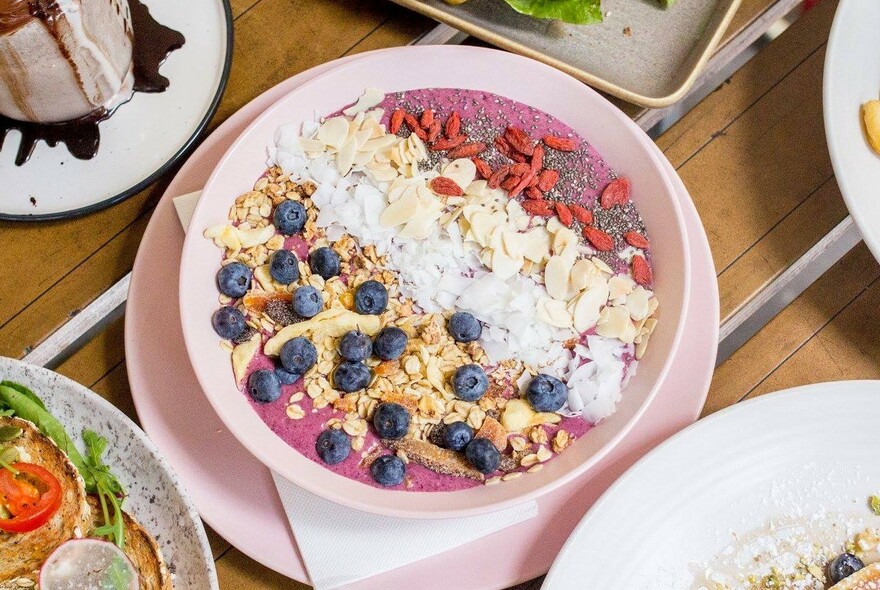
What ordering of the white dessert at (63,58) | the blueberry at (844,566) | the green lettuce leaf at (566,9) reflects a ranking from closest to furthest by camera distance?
the white dessert at (63,58) → the blueberry at (844,566) → the green lettuce leaf at (566,9)

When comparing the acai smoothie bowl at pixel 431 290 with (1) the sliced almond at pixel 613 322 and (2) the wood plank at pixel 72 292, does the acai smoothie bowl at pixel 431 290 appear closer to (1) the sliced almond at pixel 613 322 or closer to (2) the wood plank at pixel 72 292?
(1) the sliced almond at pixel 613 322

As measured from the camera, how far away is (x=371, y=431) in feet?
3.62

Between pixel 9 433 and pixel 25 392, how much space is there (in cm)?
8

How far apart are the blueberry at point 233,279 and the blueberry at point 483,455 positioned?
0.35 m

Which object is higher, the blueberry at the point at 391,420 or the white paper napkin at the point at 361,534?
the blueberry at the point at 391,420

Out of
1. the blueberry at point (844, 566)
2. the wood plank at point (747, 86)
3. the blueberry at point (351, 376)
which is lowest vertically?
the blueberry at point (844, 566)

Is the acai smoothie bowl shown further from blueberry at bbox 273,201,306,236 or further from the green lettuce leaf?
the green lettuce leaf

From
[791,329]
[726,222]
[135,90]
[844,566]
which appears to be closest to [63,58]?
[135,90]

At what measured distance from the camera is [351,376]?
3.54 feet

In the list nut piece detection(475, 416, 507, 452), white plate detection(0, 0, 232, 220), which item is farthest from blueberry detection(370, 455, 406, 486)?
white plate detection(0, 0, 232, 220)

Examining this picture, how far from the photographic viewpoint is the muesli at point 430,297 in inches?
42.9

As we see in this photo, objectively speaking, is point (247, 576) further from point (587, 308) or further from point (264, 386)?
point (587, 308)

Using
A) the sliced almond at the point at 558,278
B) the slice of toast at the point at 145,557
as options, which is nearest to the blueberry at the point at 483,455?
the sliced almond at the point at 558,278

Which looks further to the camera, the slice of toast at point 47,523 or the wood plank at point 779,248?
the wood plank at point 779,248
